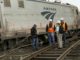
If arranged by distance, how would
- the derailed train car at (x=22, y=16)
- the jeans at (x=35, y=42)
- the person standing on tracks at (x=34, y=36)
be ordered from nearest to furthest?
the person standing on tracks at (x=34, y=36) → the jeans at (x=35, y=42) → the derailed train car at (x=22, y=16)

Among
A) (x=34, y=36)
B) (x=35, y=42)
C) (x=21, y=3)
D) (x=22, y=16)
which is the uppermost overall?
(x=21, y=3)

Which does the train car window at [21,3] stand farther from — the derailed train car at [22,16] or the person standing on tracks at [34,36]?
the person standing on tracks at [34,36]

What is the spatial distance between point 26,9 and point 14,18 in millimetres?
1996

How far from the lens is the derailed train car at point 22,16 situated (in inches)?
803

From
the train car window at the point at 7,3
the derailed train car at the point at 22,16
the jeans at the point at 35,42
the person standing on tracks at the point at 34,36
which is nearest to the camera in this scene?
the person standing on tracks at the point at 34,36

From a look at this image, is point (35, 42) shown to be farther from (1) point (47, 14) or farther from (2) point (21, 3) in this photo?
(1) point (47, 14)

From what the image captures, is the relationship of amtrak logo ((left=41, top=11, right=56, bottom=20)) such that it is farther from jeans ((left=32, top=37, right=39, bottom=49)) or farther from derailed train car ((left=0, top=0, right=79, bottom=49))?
jeans ((left=32, top=37, right=39, bottom=49))

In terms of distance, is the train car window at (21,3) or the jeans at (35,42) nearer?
the jeans at (35,42)

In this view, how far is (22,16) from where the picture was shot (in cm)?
2245

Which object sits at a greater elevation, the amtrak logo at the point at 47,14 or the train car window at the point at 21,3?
the train car window at the point at 21,3

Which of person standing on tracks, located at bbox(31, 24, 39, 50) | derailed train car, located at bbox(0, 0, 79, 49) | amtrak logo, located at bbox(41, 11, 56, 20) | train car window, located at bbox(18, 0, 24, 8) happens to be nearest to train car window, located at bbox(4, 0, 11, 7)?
derailed train car, located at bbox(0, 0, 79, 49)

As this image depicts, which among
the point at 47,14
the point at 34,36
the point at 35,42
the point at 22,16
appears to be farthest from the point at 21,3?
the point at 47,14

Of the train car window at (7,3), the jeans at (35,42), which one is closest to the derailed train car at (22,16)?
the train car window at (7,3)

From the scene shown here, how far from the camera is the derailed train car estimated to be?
66.9 feet
